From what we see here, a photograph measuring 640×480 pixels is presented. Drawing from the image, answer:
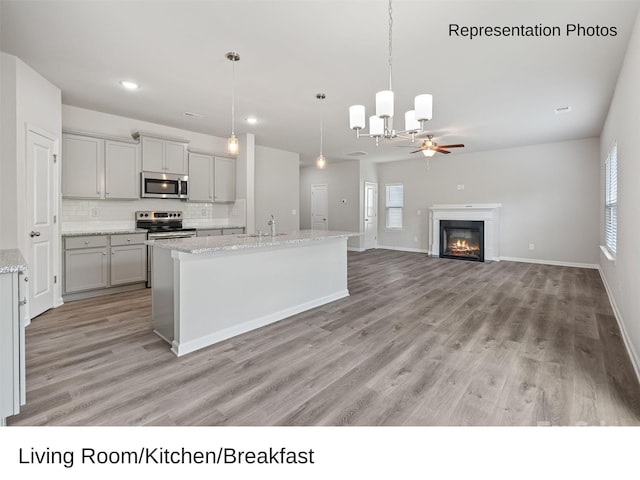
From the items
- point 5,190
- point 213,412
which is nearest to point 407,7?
point 213,412

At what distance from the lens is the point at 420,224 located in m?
8.86

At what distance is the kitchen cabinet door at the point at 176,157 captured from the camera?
17.3 ft

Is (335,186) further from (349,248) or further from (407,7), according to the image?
(407,7)

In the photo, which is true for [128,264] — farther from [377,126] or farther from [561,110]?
[561,110]

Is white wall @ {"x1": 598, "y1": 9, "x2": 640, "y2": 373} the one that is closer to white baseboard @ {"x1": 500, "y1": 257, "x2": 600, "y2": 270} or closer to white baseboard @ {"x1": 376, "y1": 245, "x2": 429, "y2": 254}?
white baseboard @ {"x1": 500, "y1": 257, "x2": 600, "y2": 270}

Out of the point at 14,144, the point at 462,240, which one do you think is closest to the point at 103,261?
the point at 14,144

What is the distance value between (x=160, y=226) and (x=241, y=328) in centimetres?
306

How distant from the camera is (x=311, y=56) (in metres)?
3.06

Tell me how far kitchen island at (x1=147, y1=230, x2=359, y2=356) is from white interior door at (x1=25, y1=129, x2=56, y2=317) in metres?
1.56

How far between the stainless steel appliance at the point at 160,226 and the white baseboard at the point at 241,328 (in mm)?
2225

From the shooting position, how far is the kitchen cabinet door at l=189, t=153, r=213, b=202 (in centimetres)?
567

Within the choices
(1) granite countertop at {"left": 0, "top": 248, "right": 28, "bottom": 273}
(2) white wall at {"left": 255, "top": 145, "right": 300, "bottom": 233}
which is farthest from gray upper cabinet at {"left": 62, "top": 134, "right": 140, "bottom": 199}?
(1) granite countertop at {"left": 0, "top": 248, "right": 28, "bottom": 273}

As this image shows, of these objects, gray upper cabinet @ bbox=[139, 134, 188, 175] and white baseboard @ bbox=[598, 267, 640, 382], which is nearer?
white baseboard @ bbox=[598, 267, 640, 382]

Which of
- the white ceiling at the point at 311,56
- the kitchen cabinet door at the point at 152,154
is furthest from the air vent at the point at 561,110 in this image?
the kitchen cabinet door at the point at 152,154
